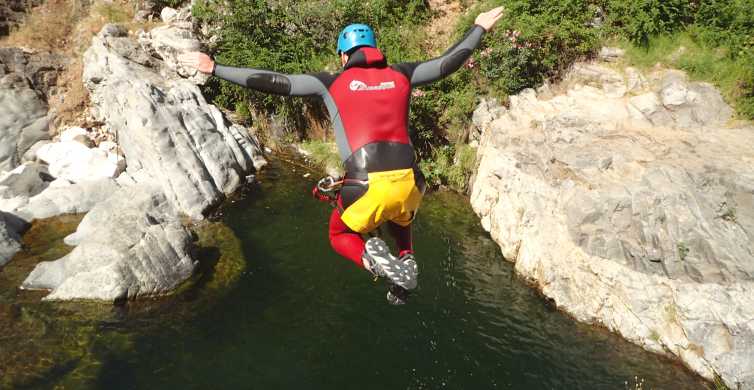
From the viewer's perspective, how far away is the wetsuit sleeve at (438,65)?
5340 millimetres

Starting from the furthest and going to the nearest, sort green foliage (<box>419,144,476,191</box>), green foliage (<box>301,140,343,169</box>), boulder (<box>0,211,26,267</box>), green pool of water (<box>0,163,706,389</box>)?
green foliage (<box>301,140,343,169</box>)
green foliage (<box>419,144,476,191</box>)
boulder (<box>0,211,26,267</box>)
green pool of water (<box>0,163,706,389</box>)

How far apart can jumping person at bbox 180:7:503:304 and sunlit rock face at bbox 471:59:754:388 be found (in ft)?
23.9

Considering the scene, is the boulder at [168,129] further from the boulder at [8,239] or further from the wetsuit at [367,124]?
the wetsuit at [367,124]

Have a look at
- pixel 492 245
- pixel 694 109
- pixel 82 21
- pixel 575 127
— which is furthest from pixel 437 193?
pixel 82 21

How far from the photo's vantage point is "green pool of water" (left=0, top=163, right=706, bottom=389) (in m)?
8.89

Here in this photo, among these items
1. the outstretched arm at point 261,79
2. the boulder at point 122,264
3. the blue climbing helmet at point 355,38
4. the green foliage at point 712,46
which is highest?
the blue climbing helmet at point 355,38

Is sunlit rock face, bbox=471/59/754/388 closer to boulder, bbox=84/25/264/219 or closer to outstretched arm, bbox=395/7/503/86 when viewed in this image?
outstretched arm, bbox=395/7/503/86

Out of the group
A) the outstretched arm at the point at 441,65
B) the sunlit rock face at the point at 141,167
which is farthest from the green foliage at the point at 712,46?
the sunlit rock face at the point at 141,167

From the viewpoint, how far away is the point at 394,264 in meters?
5.06

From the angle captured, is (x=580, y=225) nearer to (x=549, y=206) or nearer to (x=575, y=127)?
(x=549, y=206)

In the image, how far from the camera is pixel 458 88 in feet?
57.3

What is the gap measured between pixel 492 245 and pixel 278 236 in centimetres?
618

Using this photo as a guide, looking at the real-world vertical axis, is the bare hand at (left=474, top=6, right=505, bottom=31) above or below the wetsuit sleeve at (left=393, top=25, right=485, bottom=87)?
above

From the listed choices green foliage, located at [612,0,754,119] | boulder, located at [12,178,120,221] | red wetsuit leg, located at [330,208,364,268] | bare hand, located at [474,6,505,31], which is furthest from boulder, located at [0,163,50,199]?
green foliage, located at [612,0,754,119]
